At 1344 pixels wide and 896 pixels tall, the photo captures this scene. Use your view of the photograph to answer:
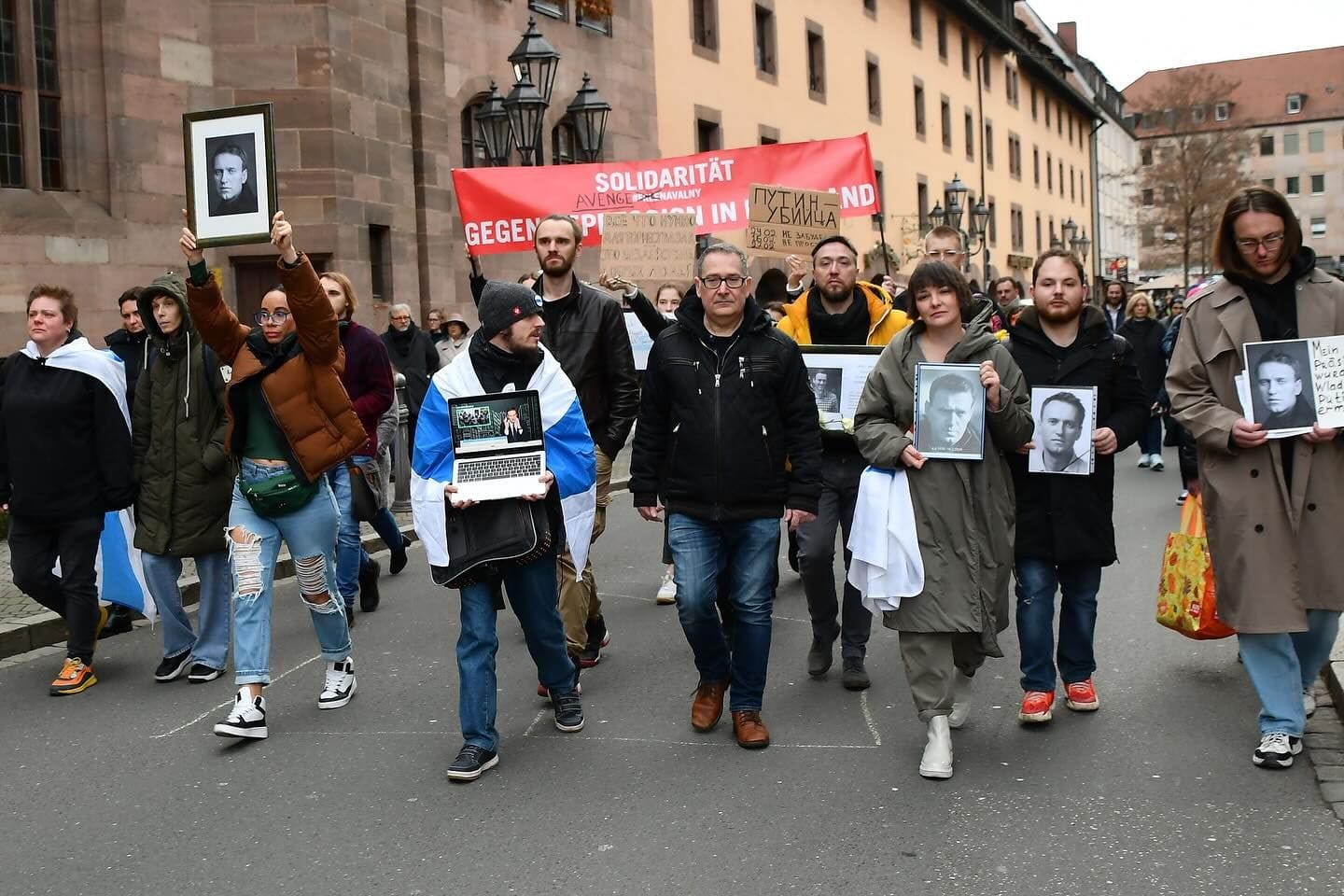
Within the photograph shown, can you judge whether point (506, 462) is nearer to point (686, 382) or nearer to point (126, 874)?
point (686, 382)

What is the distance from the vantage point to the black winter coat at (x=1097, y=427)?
5609 mm

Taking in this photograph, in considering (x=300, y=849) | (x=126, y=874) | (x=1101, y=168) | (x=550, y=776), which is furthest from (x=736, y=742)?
(x=1101, y=168)

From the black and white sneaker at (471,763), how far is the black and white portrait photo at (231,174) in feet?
7.57

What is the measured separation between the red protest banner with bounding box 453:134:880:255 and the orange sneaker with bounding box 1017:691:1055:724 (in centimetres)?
717

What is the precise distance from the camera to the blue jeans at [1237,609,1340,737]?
5.12 metres

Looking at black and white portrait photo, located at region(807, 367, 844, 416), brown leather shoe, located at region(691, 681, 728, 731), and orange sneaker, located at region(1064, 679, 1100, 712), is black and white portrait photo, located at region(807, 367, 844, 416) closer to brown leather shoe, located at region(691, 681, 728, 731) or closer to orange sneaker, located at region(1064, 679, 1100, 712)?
brown leather shoe, located at region(691, 681, 728, 731)

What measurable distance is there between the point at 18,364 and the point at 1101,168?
72068mm

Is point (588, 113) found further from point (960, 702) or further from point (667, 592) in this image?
point (960, 702)

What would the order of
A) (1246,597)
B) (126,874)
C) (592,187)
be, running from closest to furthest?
(126,874) < (1246,597) < (592,187)

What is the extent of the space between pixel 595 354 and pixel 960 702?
228cm

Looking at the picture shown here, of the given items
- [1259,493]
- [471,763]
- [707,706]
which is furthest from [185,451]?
[1259,493]

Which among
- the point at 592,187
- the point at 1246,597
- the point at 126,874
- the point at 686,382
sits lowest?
the point at 126,874

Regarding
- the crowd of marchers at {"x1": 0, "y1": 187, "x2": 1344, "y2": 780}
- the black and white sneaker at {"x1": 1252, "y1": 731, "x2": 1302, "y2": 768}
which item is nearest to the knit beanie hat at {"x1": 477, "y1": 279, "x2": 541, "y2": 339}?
the crowd of marchers at {"x1": 0, "y1": 187, "x2": 1344, "y2": 780}

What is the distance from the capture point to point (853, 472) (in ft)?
21.2
